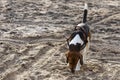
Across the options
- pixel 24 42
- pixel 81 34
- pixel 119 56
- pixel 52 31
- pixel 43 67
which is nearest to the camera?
pixel 81 34

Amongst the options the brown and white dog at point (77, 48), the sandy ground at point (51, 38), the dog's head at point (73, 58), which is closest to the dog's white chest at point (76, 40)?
the brown and white dog at point (77, 48)

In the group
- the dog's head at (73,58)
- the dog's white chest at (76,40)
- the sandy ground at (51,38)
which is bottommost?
the sandy ground at (51,38)

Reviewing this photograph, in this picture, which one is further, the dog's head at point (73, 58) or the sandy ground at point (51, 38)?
the sandy ground at point (51, 38)

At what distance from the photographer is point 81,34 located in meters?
5.79

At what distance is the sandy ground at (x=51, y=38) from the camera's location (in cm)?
610

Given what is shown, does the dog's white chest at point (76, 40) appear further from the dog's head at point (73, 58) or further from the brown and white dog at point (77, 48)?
the dog's head at point (73, 58)

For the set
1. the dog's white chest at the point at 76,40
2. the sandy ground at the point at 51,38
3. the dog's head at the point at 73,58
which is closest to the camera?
the dog's head at the point at 73,58

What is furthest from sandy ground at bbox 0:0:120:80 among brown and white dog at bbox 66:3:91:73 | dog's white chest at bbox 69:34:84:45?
dog's white chest at bbox 69:34:84:45

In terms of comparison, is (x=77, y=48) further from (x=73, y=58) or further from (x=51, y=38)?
(x=51, y=38)

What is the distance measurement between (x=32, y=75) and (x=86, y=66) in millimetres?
1007

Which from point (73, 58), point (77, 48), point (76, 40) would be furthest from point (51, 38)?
point (73, 58)

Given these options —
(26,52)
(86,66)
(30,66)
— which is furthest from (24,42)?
(86,66)

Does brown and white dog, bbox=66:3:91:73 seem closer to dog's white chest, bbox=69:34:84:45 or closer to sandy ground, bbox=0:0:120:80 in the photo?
dog's white chest, bbox=69:34:84:45

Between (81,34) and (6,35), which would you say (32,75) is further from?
(6,35)
